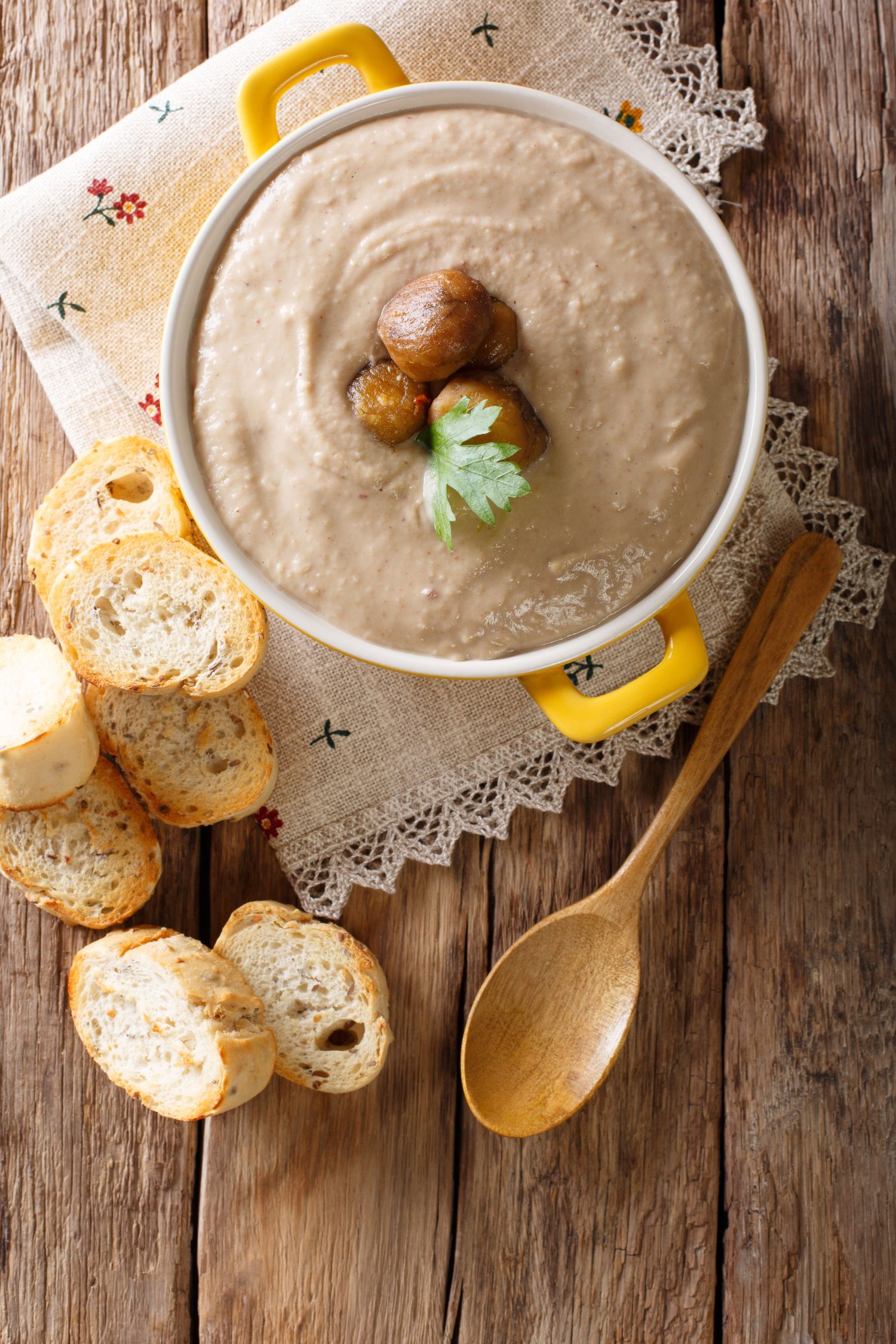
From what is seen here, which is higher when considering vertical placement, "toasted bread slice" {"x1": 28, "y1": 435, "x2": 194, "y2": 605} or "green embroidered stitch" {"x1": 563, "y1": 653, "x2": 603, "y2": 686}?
"toasted bread slice" {"x1": 28, "y1": 435, "x2": 194, "y2": 605}

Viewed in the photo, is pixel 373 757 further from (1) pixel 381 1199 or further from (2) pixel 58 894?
(1) pixel 381 1199

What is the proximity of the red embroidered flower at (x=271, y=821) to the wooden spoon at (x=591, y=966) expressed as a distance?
0.48 metres

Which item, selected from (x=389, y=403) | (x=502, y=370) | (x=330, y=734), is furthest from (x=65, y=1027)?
(x=502, y=370)

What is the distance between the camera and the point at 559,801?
1.95m

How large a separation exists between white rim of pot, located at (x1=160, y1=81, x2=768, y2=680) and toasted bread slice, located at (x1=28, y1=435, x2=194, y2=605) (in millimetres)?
315

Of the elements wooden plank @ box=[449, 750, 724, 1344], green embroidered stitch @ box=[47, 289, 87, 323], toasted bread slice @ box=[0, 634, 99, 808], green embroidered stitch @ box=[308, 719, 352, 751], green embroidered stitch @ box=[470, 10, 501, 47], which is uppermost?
green embroidered stitch @ box=[470, 10, 501, 47]

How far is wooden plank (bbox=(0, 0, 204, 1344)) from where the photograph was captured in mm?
2006

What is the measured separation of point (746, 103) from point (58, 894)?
1.95 metres

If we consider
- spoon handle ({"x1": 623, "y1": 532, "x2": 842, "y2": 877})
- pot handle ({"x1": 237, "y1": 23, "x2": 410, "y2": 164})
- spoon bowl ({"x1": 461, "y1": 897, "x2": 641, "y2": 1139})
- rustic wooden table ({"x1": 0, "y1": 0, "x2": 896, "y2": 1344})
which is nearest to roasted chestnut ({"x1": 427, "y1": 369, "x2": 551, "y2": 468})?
pot handle ({"x1": 237, "y1": 23, "x2": 410, "y2": 164})

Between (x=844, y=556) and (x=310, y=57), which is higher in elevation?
(x=310, y=57)

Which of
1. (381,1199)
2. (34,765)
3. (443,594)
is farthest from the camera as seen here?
(381,1199)

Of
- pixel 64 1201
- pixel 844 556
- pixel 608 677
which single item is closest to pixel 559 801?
pixel 608 677

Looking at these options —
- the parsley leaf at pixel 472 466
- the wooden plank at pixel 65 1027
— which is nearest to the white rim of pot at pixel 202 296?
the parsley leaf at pixel 472 466

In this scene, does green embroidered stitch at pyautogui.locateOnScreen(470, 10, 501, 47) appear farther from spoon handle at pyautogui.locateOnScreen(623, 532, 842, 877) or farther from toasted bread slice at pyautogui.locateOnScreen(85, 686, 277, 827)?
toasted bread slice at pyautogui.locateOnScreen(85, 686, 277, 827)
